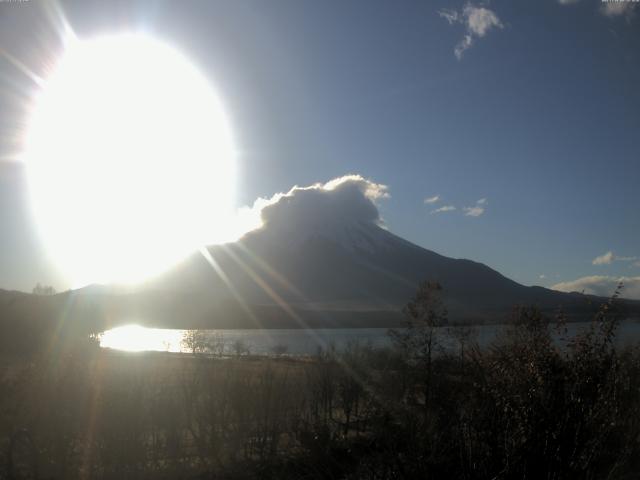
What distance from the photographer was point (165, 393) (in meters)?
14.5

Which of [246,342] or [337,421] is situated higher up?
Result: [246,342]

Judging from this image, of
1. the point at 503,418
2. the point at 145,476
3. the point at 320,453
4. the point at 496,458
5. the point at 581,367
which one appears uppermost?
the point at 581,367

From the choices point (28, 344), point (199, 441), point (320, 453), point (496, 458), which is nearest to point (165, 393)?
point (199, 441)

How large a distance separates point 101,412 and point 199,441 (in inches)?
109

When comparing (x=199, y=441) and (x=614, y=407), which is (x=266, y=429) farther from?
(x=614, y=407)

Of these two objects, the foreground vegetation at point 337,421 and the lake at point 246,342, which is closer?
the foreground vegetation at point 337,421

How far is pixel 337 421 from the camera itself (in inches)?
645

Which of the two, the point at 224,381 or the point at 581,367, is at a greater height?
the point at 581,367

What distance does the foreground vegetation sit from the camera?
182 inches

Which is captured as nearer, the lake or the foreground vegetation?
the foreground vegetation

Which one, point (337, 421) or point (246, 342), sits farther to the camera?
point (246, 342)

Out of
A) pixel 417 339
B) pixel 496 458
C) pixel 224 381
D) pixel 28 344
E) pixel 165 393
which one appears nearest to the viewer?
pixel 496 458

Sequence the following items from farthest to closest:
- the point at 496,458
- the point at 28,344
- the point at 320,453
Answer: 1. the point at 28,344
2. the point at 320,453
3. the point at 496,458

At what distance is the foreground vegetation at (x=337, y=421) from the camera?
15.1 feet
